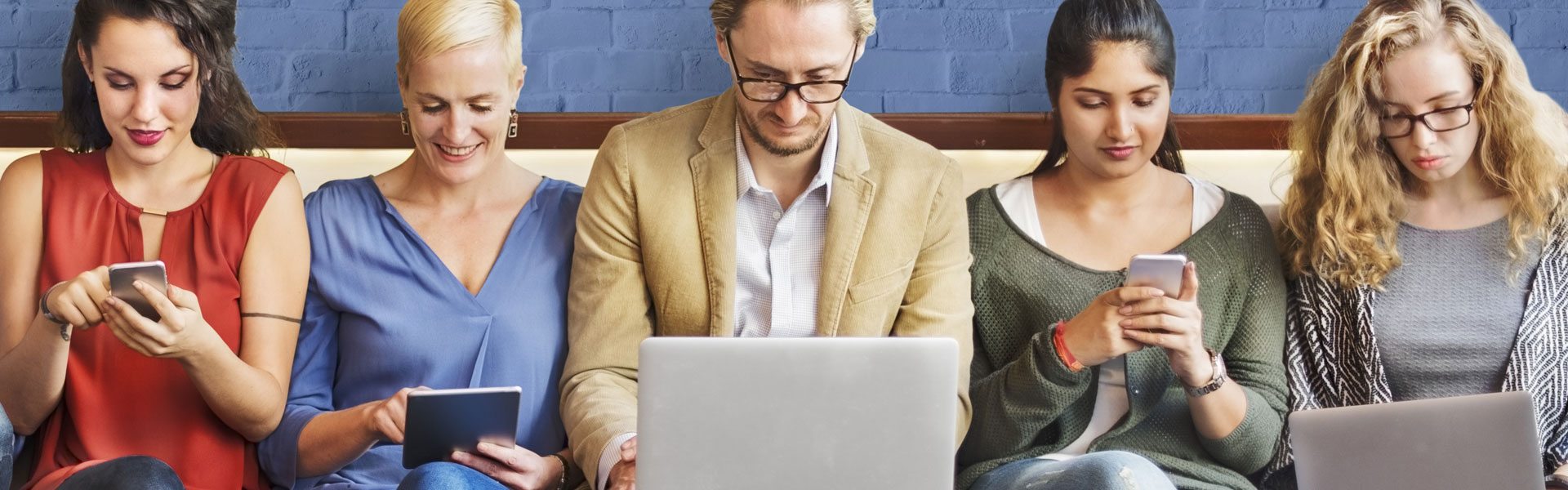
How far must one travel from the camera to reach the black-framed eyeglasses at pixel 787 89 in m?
1.85

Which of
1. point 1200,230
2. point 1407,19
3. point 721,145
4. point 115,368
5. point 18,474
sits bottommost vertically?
point 18,474

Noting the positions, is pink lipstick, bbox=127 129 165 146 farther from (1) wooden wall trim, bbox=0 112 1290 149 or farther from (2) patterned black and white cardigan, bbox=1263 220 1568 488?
(2) patterned black and white cardigan, bbox=1263 220 1568 488

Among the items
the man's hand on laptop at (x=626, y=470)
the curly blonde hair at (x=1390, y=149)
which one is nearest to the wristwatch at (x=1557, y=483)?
the curly blonde hair at (x=1390, y=149)

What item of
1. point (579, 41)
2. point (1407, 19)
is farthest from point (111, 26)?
point (1407, 19)

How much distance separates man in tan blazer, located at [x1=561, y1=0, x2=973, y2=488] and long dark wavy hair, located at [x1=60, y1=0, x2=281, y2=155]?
0.54 m

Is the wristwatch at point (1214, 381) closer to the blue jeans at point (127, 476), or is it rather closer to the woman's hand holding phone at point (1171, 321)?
the woman's hand holding phone at point (1171, 321)

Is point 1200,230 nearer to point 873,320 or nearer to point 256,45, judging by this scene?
point 873,320

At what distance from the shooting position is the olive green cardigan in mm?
1932

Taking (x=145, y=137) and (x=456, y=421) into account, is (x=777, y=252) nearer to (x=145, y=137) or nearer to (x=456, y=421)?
(x=456, y=421)

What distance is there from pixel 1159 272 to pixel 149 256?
1.34 m

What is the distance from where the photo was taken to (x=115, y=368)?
1.90 metres

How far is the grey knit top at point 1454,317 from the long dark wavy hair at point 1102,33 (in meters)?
0.46

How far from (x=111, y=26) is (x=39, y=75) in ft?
2.19

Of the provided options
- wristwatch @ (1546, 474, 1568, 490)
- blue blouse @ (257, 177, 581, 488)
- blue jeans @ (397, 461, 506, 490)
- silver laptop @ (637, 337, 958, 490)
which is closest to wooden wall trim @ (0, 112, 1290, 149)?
blue blouse @ (257, 177, 581, 488)
